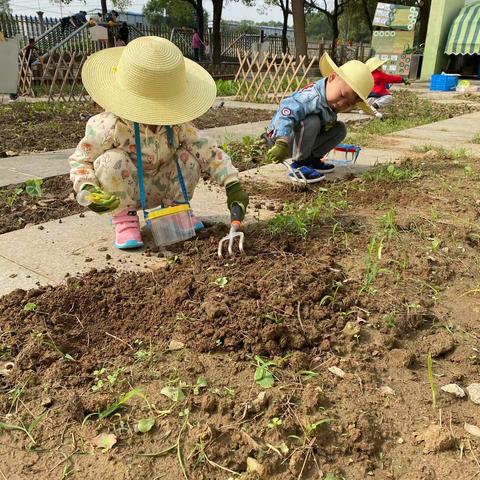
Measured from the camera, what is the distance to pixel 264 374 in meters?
1.60

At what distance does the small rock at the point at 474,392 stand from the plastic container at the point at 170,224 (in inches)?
57.4

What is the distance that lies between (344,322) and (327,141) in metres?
2.46

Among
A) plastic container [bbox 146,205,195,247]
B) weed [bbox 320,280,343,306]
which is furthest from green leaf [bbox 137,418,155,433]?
plastic container [bbox 146,205,195,247]

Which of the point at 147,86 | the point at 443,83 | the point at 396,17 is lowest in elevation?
the point at 443,83

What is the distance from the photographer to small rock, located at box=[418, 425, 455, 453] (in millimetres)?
1383

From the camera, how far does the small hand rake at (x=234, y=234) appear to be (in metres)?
2.36

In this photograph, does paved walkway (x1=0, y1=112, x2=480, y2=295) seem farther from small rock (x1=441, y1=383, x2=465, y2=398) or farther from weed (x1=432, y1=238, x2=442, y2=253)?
small rock (x1=441, y1=383, x2=465, y2=398)

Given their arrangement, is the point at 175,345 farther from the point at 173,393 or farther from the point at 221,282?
the point at 221,282

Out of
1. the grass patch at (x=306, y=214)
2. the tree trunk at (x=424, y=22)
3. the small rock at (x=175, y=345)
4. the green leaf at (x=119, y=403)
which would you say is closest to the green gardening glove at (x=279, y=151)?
the grass patch at (x=306, y=214)

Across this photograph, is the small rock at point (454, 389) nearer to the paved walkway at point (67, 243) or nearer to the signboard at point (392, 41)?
the paved walkway at point (67, 243)

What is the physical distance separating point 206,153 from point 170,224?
432 millimetres

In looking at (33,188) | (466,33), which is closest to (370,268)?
(33,188)

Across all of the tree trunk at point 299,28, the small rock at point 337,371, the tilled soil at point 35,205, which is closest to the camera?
the small rock at point 337,371

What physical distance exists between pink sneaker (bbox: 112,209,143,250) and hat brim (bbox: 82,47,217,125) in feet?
1.80
